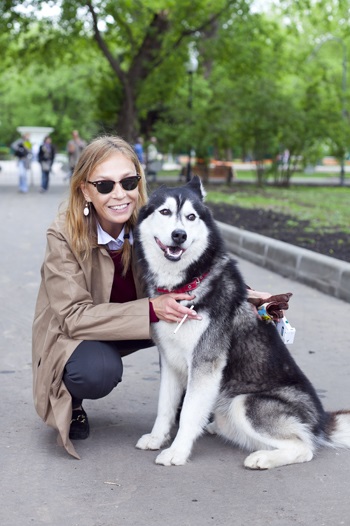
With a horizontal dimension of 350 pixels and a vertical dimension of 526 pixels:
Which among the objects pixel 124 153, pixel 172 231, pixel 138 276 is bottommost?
pixel 138 276

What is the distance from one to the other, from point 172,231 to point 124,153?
0.76 metres

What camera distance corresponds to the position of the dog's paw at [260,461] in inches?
162

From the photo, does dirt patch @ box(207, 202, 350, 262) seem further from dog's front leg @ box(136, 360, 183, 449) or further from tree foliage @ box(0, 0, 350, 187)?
tree foliage @ box(0, 0, 350, 187)

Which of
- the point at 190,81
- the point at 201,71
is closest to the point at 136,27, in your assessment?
the point at 190,81

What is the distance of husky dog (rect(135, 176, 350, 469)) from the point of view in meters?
4.12

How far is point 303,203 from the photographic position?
19656 mm

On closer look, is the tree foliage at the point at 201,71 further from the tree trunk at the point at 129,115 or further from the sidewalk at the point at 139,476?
the sidewalk at the point at 139,476

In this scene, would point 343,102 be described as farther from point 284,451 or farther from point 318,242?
point 284,451

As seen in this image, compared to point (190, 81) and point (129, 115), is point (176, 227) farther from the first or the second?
point (129, 115)

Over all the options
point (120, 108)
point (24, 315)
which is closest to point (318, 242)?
point (24, 315)

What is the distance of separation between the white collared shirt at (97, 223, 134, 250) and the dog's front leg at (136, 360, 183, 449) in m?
0.71

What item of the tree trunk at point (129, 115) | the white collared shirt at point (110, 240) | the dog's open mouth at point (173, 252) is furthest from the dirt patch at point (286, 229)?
the tree trunk at point (129, 115)

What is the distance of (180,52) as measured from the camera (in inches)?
1155

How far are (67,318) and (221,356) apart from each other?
84 cm
